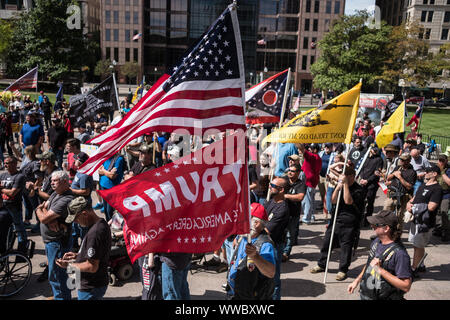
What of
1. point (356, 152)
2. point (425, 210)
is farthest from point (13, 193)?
point (356, 152)

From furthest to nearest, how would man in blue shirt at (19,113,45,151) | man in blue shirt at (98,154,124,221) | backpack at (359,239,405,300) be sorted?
man in blue shirt at (19,113,45,151)
man in blue shirt at (98,154,124,221)
backpack at (359,239,405,300)

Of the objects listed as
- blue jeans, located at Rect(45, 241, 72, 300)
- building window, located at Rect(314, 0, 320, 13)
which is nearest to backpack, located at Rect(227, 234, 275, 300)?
blue jeans, located at Rect(45, 241, 72, 300)

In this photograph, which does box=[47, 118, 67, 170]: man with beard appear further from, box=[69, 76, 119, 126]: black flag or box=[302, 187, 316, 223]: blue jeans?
box=[302, 187, 316, 223]: blue jeans

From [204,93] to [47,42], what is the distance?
54.6 m

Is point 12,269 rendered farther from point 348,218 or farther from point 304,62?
point 304,62

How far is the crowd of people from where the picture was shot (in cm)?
422

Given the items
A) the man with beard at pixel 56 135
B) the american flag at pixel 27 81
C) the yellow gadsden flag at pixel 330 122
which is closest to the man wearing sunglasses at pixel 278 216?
the yellow gadsden flag at pixel 330 122

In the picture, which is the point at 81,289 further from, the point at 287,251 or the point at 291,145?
the point at 291,145

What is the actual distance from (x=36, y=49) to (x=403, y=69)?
49.1 metres

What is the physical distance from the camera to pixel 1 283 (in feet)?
20.0

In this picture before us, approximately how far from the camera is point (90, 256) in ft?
14.2

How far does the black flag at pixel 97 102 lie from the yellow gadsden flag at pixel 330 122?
535 centimetres

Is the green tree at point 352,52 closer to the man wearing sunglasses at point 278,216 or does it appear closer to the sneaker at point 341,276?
the sneaker at point 341,276

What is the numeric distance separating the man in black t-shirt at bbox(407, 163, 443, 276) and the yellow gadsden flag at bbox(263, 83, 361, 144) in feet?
6.50
